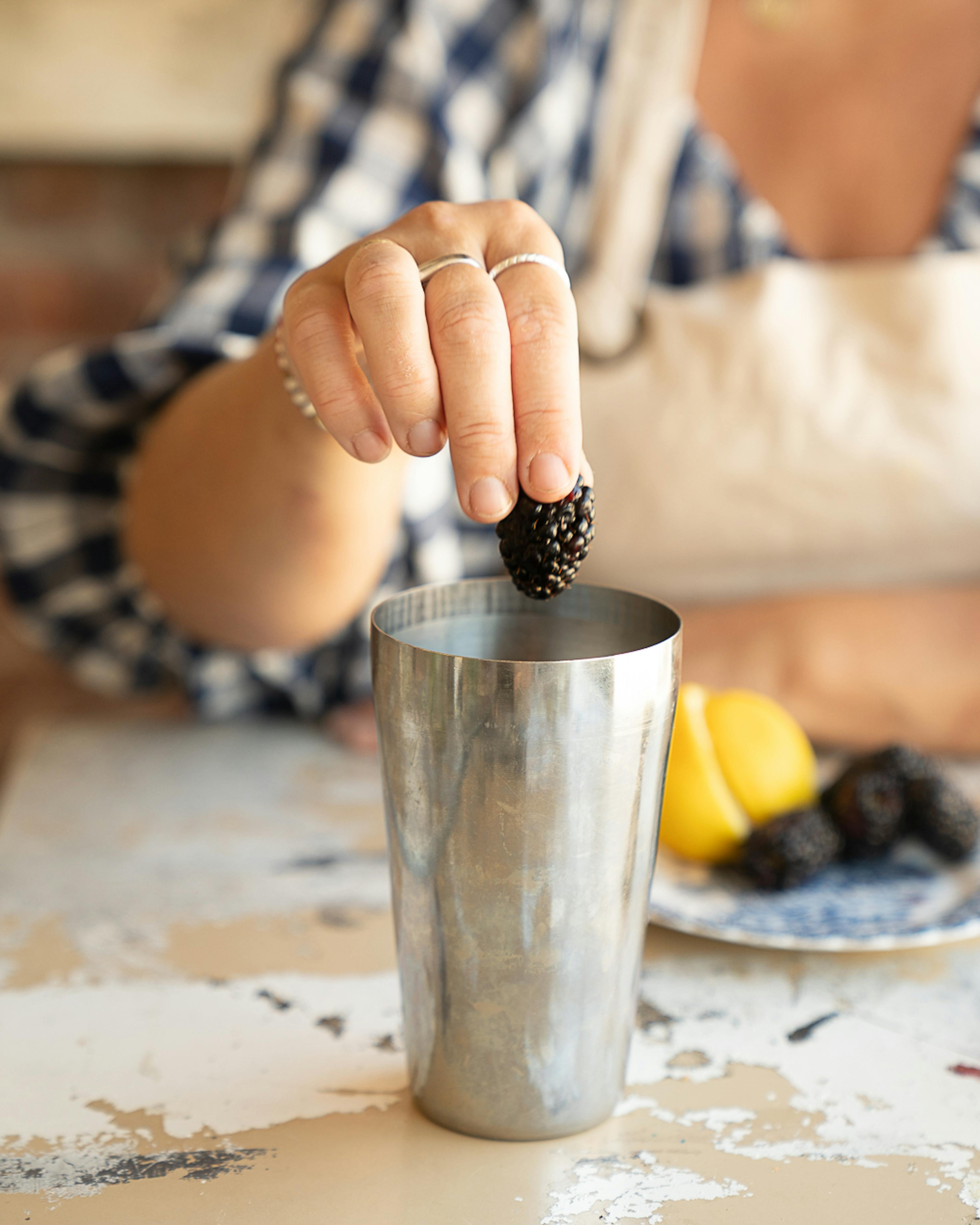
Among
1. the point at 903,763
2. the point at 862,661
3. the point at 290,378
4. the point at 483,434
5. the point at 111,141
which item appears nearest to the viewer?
the point at 483,434

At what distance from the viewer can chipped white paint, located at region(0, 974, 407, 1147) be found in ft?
1.18

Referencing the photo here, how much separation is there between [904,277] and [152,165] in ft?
2.58

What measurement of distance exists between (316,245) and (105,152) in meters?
0.48

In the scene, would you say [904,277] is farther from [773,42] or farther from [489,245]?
[489,245]

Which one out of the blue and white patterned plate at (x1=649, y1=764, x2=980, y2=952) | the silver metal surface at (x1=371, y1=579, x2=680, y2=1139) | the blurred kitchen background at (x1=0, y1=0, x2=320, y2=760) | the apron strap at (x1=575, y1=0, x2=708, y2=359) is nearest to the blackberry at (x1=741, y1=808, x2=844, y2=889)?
the blue and white patterned plate at (x1=649, y1=764, x2=980, y2=952)

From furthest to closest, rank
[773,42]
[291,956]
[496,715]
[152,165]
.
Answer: [152,165] < [773,42] < [291,956] < [496,715]

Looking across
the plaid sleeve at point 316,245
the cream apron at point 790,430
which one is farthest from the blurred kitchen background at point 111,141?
the cream apron at point 790,430

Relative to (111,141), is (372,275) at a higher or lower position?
lower

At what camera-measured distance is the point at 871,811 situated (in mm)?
526

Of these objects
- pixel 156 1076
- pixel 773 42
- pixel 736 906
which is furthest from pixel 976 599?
pixel 156 1076

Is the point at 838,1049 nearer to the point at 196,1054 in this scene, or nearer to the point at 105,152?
the point at 196,1054

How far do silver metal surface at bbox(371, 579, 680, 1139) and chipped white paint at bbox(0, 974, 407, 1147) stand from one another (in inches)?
1.7

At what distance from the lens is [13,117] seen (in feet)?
3.34

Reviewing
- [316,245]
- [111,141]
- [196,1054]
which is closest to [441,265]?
[196,1054]
